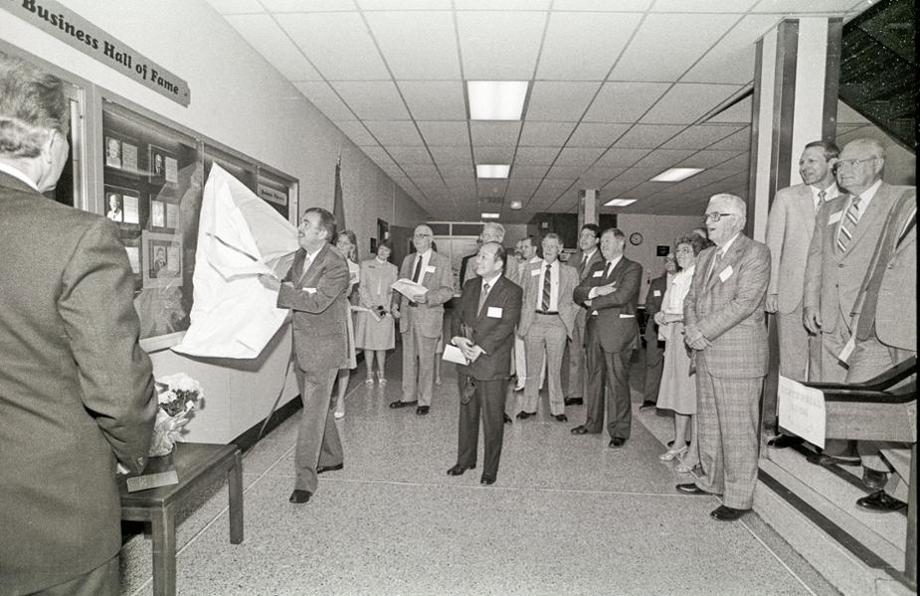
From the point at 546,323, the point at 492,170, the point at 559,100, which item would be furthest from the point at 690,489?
the point at 492,170

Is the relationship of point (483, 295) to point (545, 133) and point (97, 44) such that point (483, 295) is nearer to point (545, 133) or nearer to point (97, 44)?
point (97, 44)

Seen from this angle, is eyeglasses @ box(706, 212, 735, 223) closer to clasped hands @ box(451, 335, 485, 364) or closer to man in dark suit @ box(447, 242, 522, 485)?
man in dark suit @ box(447, 242, 522, 485)

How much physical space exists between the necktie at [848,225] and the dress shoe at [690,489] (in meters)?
1.57

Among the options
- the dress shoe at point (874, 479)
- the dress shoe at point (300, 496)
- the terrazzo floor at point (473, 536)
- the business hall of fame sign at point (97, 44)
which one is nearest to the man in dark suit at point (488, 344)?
the terrazzo floor at point (473, 536)

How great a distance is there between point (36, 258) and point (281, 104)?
395 centimetres

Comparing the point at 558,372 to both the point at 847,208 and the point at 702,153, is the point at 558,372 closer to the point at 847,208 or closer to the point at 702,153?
the point at 847,208

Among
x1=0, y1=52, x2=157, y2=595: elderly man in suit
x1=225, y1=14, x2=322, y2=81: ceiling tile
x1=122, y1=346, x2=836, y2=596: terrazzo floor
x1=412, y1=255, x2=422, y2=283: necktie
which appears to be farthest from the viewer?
x1=412, y1=255, x2=422, y2=283: necktie

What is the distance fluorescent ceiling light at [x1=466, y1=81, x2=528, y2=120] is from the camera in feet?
15.8

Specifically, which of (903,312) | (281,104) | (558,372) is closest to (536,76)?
(281,104)

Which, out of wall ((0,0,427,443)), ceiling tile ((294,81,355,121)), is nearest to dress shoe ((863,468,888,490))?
wall ((0,0,427,443))

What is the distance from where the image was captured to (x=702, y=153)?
736cm

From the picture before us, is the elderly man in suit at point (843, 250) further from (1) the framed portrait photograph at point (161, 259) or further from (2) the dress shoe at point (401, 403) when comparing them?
(1) the framed portrait photograph at point (161, 259)

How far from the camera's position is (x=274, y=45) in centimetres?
395

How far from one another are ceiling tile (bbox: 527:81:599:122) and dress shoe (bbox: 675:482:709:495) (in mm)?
3297
